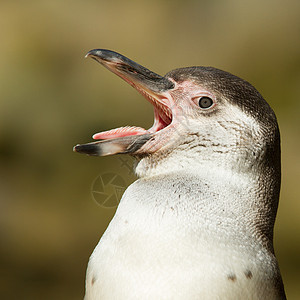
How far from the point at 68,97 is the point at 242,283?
405 centimetres

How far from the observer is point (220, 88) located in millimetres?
1821

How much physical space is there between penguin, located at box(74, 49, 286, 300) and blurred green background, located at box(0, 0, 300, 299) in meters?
3.16

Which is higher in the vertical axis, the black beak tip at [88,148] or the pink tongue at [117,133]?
the pink tongue at [117,133]

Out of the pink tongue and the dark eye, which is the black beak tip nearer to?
the pink tongue

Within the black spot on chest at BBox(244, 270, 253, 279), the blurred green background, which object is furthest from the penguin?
the blurred green background

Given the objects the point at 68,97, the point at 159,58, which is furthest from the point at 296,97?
the point at 68,97

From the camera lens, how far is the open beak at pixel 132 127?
182 centimetres

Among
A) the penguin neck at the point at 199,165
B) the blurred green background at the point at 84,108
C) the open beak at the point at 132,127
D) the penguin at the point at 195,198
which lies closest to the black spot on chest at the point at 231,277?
the penguin at the point at 195,198

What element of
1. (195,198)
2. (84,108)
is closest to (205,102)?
(195,198)

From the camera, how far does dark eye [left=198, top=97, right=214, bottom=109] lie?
184cm

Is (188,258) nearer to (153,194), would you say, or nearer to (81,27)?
(153,194)

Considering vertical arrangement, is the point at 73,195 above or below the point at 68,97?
below

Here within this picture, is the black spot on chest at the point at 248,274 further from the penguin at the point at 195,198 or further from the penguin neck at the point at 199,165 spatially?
the penguin neck at the point at 199,165

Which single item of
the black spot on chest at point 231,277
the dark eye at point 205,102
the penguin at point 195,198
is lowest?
the black spot on chest at point 231,277
